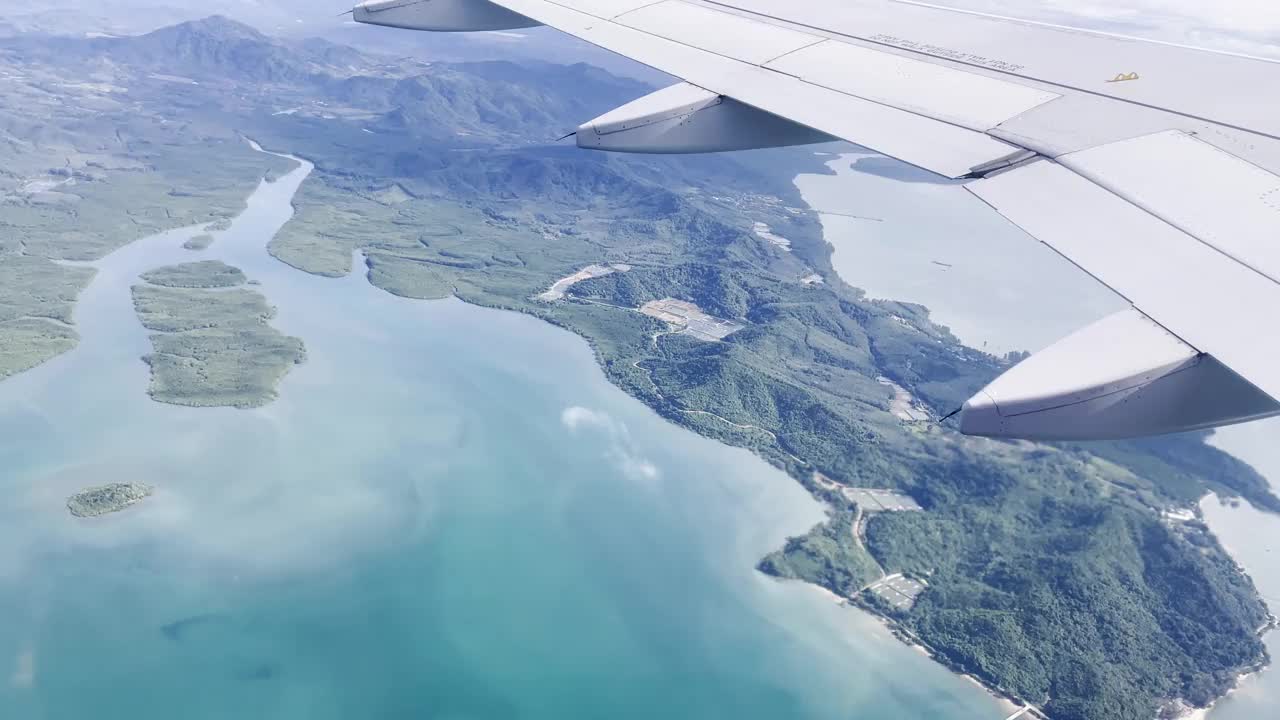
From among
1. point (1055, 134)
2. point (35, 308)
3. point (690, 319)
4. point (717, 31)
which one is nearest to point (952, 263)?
point (690, 319)

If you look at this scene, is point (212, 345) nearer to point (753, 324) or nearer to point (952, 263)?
point (753, 324)

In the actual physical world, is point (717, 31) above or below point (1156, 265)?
above

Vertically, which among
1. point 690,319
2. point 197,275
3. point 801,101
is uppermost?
point 801,101

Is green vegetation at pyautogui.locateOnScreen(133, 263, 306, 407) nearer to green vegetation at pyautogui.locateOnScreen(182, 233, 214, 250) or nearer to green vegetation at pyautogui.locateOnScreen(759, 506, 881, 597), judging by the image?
green vegetation at pyautogui.locateOnScreen(182, 233, 214, 250)

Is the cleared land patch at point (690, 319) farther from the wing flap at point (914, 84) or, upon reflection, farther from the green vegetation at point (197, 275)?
the wing flap at point (914, 84)

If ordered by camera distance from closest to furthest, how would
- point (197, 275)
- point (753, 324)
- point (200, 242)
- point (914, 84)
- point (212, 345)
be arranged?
point (914, 84)
point (212, 345)
point (753, 324)
point (197, 275)
point (200, 242)

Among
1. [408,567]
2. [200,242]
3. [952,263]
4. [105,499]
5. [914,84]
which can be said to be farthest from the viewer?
[952,263]

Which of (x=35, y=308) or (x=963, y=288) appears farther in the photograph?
(x=963, y=288)

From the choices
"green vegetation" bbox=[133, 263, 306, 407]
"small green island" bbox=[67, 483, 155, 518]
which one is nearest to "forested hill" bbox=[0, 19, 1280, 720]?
"green vegetation" bbox=[133, 263, 306, 407]

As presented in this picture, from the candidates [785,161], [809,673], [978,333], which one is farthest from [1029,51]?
[785,161]
